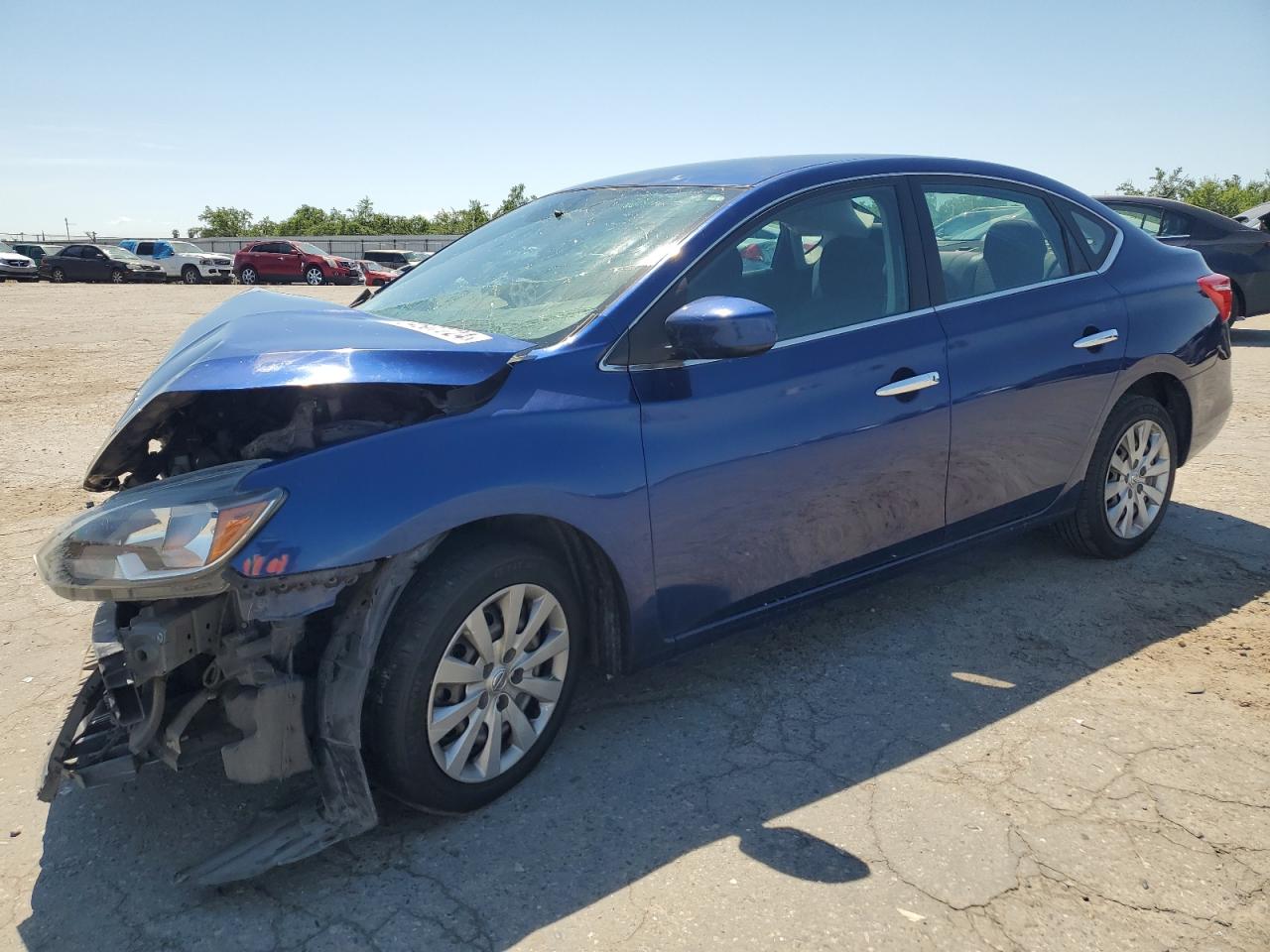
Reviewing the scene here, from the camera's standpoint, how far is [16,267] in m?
33.7

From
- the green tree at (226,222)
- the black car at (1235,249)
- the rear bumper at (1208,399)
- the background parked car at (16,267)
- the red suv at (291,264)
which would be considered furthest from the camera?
the green tree at (226,222)

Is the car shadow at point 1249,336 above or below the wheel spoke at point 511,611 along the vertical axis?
below

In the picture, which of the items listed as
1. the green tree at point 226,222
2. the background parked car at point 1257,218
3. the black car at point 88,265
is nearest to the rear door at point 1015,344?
the background parked car at point 1257,218

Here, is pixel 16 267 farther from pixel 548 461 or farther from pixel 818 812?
pixel 818 812

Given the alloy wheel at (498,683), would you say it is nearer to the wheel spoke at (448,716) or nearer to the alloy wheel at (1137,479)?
the wheel spoke at (448,716)

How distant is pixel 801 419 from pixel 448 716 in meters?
1.43

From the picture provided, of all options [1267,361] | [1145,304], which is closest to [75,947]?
[1145,304]

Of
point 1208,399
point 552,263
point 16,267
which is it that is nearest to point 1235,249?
point 1208,399

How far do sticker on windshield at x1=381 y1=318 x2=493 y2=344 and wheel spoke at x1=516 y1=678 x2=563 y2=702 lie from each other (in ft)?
3.24

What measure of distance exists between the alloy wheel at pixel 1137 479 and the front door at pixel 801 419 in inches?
48.3

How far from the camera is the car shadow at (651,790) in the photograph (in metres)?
2.43

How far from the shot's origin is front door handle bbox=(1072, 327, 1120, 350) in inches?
162

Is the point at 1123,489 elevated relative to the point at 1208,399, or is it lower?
lower

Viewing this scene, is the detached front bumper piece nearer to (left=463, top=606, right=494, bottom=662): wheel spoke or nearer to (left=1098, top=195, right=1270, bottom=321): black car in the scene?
(left=463, top=606, right=494, bottom=662): wheel spoke
